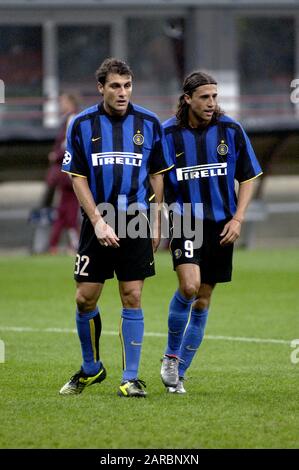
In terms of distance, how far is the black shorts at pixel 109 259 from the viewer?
7.07m

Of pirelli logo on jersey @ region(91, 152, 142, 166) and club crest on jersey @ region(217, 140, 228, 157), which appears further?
club crest on jersey @ region(217, 140, 228, 157)

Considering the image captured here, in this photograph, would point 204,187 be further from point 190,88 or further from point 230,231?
point 190,88

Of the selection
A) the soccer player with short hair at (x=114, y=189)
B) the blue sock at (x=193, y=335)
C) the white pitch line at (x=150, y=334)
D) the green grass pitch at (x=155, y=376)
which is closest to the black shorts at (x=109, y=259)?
the soccer player with short hair at (x=114, y=189)

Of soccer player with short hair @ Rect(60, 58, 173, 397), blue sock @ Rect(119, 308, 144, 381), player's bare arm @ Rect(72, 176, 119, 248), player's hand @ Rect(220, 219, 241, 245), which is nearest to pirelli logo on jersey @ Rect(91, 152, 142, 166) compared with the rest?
soccer player with short hair @ Rect(60, 58, 173, 397)

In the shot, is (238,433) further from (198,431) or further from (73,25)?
(73,25)

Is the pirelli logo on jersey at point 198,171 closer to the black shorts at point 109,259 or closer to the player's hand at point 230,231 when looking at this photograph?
the player's hand at point 230,231

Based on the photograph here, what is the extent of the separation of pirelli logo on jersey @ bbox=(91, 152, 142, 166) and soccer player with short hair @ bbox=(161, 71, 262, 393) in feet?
1.30

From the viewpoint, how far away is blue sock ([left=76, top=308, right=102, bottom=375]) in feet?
23.6

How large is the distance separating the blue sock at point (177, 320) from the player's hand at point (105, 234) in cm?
66

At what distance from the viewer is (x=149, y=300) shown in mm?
12391

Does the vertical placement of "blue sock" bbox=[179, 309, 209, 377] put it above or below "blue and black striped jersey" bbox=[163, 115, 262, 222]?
below

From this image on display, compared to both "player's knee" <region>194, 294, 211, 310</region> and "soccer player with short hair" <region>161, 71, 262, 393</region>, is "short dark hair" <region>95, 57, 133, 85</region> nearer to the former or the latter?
"soccer player with short hair" <region>161, 71, 262, 393</region>

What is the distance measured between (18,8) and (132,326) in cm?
1907
